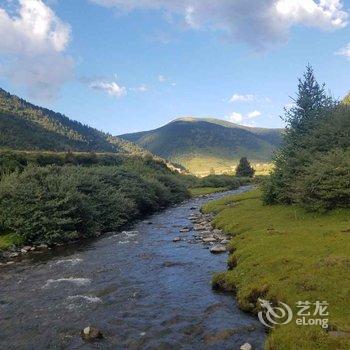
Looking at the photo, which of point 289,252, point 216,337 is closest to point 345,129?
point 289,252

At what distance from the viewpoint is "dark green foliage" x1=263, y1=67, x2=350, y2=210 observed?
36250 millimetres

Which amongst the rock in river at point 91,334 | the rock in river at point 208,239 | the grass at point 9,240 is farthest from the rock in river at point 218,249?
the grass at point 9,240

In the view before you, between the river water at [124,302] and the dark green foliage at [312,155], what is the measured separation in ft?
40.6

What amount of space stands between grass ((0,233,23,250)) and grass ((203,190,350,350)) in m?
22.1

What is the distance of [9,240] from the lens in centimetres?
3962

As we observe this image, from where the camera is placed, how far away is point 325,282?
59.1 ft

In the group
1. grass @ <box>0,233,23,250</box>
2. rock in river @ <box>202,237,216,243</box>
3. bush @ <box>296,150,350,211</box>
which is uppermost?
bush @ <box>296,150,350,211</box>

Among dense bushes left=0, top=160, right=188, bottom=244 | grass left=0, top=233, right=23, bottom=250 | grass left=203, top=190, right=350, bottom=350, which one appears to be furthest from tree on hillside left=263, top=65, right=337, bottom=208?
grass left=0, top=233, right=23, bottom=250

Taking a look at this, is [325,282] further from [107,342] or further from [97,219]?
[97,219]

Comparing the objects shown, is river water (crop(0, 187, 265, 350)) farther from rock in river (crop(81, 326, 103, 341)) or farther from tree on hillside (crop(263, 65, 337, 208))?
tree on hillside (crop(263, 65, 337, 208))

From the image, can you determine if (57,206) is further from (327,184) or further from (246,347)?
(246,347)

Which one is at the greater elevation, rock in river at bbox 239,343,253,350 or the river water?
rock in river at bbox 239,343,253,350

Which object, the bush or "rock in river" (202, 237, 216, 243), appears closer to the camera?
the bush

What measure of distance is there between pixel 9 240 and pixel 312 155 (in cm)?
3372
